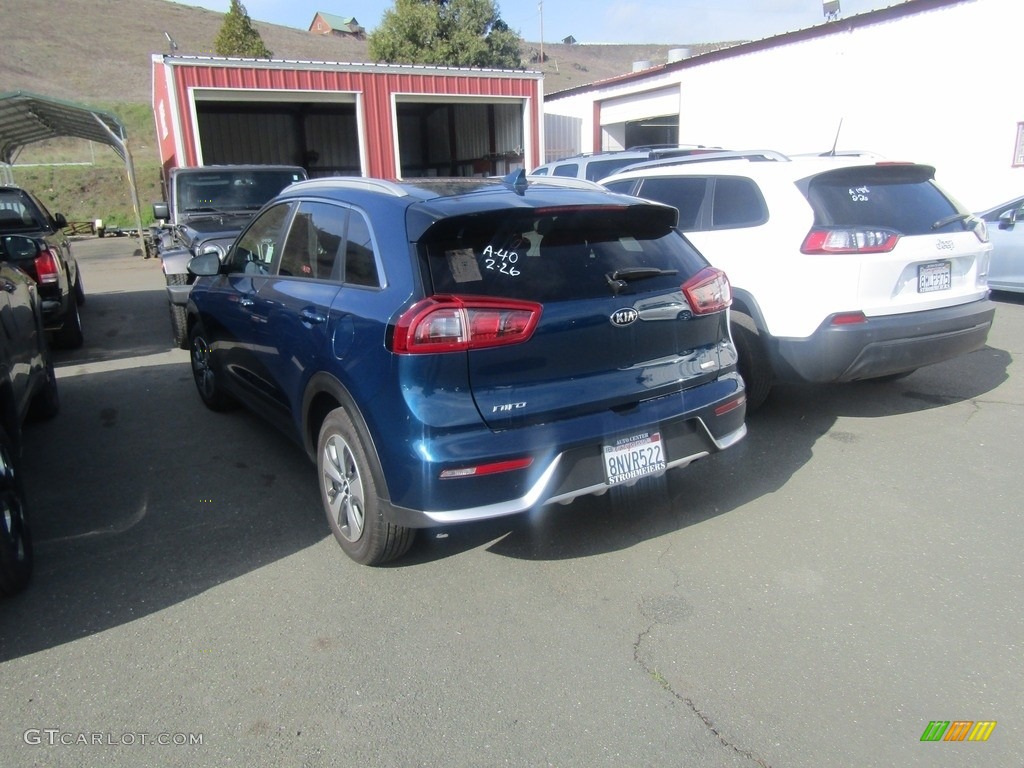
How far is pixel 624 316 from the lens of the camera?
11.0 feet

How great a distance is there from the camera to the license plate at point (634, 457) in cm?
331

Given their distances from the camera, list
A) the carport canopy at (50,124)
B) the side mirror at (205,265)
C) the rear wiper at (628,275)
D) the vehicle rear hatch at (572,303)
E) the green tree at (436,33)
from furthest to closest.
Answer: the green tree at (436,33) → the carport canopy at (50,124) → the side mirror at (205,265) → the rear wiper at (628,275) → the vehicle rear hatch at (572,303)

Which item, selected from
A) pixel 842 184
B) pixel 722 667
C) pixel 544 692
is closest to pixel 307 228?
pixel 544 692

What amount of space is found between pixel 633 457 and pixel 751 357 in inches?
83.8

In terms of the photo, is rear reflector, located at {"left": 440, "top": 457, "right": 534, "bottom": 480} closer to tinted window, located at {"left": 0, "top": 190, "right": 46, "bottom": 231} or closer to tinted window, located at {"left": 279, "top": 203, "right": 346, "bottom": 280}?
tinted window, located at {"left": 279, "top": 203, "right": 346, "bottom": 280}

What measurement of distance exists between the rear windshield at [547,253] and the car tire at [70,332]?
6964 mm

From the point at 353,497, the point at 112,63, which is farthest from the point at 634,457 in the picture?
the point at 112,63

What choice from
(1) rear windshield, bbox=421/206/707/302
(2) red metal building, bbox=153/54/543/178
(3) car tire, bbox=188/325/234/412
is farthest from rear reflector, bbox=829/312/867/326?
(2) red metal building, bbox=153/54/543/178

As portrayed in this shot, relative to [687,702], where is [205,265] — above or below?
above

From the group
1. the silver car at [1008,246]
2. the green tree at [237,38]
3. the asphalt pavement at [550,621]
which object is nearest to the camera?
the asphalt pavement at [550,621]

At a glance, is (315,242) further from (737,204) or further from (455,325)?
(737,204)

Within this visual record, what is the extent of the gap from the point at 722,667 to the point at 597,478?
886 mm

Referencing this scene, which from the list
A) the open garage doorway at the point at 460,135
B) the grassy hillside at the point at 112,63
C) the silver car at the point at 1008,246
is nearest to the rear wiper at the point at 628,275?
the silver car at the point at 1008,246
